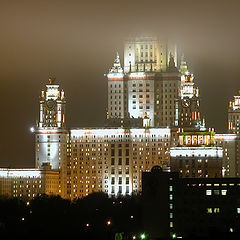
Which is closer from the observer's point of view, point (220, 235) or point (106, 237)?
point (220, 235)

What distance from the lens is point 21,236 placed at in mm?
191250

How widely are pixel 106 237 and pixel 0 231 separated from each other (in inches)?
585

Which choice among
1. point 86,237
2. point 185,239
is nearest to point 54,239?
point 86,237

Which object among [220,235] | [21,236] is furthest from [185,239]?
[21,236]

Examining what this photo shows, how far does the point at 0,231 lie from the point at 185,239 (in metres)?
26.4

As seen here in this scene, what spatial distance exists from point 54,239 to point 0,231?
1065cm

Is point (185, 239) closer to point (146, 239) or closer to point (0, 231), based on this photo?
point (146, 239)

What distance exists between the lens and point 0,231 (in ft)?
645

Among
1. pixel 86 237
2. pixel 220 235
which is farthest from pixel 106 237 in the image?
pixel 220 235

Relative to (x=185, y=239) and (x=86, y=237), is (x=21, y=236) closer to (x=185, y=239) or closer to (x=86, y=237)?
(x=86, y=237)

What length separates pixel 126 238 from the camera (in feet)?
642

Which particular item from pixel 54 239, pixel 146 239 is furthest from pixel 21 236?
pixel 146 239

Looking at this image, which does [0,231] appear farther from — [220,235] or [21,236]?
[220,235]

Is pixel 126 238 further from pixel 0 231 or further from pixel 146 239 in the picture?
pixel 0 231
